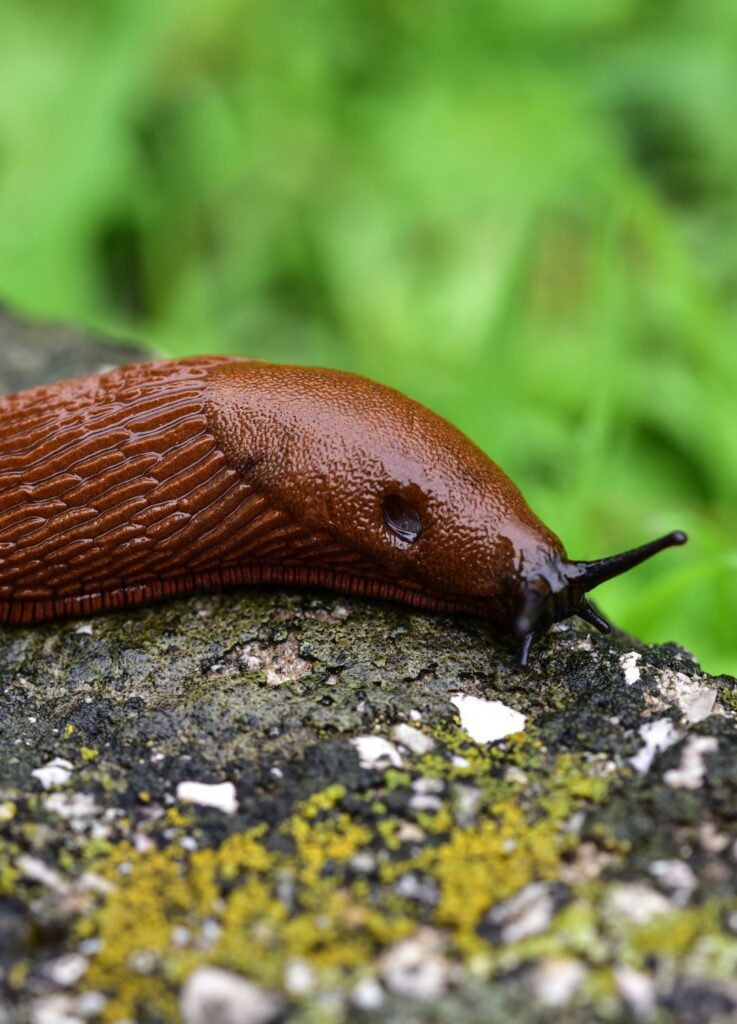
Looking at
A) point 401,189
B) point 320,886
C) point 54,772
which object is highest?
point 401,189

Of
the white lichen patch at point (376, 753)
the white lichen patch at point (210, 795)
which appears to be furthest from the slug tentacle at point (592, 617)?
the white lichen patch at point (210, 795)

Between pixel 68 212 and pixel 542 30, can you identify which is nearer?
pixel 68 212

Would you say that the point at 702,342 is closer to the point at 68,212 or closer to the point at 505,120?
the point at 505,120

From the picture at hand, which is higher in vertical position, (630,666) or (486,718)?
(630,666)

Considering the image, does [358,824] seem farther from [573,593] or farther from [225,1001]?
[573,593]

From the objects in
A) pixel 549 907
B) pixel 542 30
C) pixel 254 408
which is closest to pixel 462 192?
pixel 542 30

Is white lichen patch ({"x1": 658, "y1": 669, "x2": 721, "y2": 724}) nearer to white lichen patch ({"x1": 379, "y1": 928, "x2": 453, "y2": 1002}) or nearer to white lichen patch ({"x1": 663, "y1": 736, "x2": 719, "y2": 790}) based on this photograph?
white lichen patch ({"x1": 663, "y1": 736, "x2": 719, "y2": 790})

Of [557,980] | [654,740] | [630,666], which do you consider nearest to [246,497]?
[630,666]

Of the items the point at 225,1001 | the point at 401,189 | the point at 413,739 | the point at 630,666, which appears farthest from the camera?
the point at 401,189
